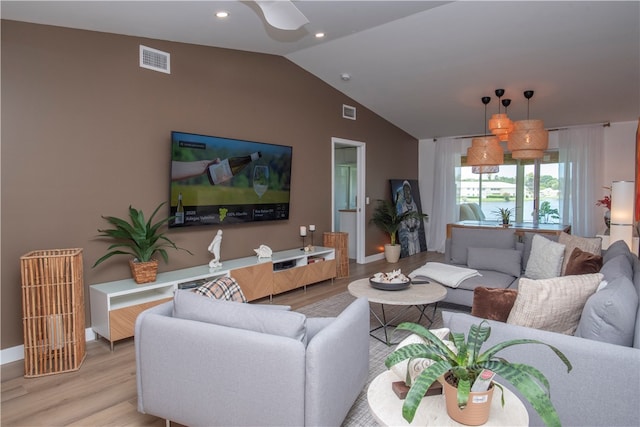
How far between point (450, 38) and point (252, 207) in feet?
9.79

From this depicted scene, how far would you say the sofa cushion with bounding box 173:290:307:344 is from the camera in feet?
6.02

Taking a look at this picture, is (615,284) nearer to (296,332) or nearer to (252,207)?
(296,332)

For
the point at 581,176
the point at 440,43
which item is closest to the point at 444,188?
the point at 581,176

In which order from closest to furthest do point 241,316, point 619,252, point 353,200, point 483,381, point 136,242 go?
point 483,381, point 241,316, point 619,252, point 136,242, point 353,200

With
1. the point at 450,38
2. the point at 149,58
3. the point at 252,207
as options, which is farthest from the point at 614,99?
the point at 149,58

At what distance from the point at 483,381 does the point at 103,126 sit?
3.60 meters

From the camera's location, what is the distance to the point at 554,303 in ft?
6.49

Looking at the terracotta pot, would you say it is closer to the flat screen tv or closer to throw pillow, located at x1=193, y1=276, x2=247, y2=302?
throw pillow, located at x1=193, y1=276, x2=247, y2=302

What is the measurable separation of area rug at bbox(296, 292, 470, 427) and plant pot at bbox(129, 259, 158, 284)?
1.56 m

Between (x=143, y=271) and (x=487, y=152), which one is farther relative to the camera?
(x=487, y=152)

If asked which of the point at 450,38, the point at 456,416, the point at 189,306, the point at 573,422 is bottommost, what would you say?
the point at 573,422

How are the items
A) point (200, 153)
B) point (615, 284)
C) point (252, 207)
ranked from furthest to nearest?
1. point (252, 207)
2. point (200, 153)
3. point (615, 284)

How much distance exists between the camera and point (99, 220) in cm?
352

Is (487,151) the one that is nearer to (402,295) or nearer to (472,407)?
(402,295)
